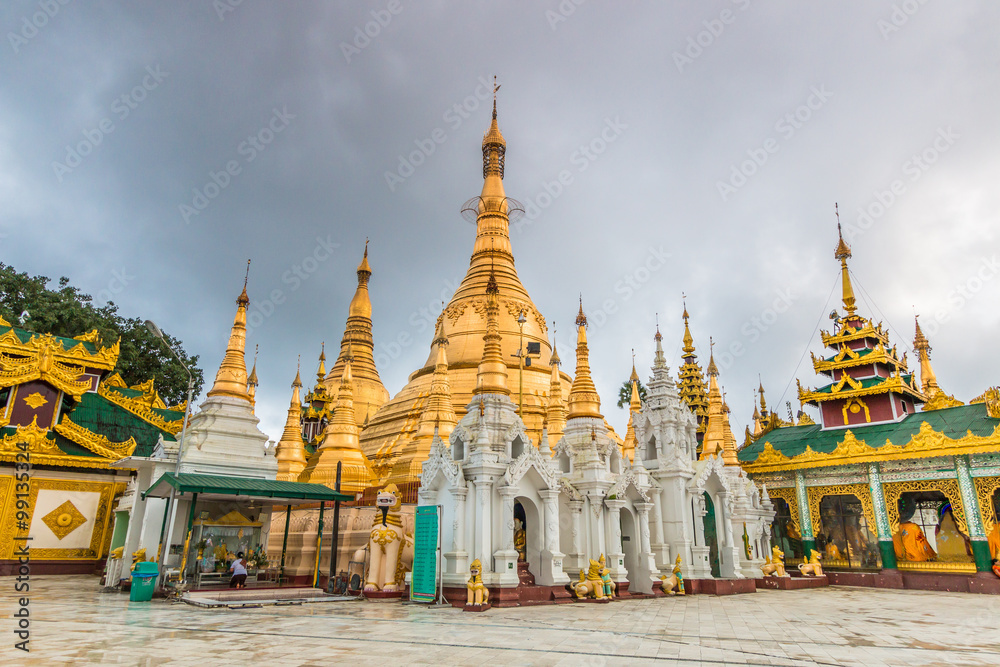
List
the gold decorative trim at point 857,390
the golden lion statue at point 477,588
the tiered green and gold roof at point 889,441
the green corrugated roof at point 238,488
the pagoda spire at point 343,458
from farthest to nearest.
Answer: the gold decorative trim at point 857,390
the tiered green and gold roof at point 889,441
the pagoda spire at point 343,458
the green corrugated roof at point 238,488
the golden lion statue at point 477,588

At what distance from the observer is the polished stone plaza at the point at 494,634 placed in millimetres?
8438

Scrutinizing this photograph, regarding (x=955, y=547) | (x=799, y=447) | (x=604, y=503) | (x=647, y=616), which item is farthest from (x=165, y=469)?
(x=955, y=547)

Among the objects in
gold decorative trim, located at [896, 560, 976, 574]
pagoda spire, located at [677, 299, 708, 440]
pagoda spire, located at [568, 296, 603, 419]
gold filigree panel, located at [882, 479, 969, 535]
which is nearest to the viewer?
pagoda spire, located at [568, 296, 603, 419]

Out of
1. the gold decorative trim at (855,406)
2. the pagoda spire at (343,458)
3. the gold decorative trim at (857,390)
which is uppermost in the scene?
the gold decorative trim at (857,390)

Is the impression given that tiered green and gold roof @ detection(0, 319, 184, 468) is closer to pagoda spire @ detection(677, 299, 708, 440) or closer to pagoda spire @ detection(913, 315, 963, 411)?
pagoda spire @ detection(677, 299, 708, 440)

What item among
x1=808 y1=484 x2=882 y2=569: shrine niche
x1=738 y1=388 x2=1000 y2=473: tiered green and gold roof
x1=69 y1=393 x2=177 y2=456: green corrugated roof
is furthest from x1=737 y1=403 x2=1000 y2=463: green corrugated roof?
x1=69 y1=393 x2=177 y2=456: green corrugated roof

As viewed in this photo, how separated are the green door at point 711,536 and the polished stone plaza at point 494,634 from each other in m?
6.26

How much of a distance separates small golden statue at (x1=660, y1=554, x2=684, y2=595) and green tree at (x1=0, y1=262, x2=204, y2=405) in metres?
27.0

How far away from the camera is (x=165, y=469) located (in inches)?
798

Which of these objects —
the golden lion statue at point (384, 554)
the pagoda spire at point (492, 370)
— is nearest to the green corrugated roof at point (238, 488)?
the golden lion statue at point (384, 554)

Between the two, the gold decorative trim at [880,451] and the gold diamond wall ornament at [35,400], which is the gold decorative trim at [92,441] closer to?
the gold diamond wall ornament at [35,400]

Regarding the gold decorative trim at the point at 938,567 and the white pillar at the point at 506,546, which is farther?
the gold decorative trim at the point at 938,567

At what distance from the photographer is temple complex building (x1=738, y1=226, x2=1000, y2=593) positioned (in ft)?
82.5

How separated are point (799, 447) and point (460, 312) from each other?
19.0m
